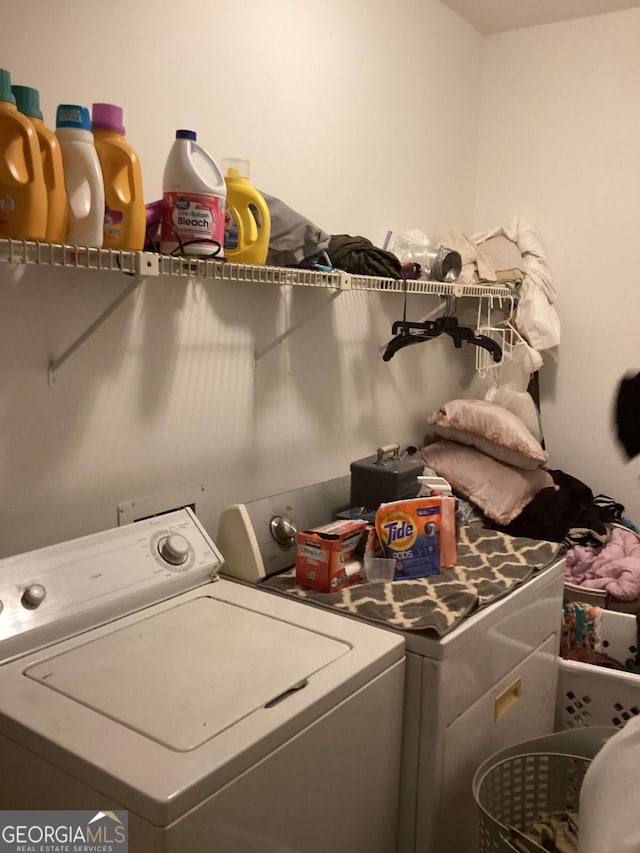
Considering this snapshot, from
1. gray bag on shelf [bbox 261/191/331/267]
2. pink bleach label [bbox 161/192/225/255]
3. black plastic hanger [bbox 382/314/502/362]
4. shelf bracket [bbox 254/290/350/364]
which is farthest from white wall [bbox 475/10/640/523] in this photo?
pink bleach label [bbox 161/192/225/255]

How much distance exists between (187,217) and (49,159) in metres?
0.30

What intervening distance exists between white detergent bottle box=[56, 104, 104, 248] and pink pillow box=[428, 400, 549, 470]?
1659 millimetres

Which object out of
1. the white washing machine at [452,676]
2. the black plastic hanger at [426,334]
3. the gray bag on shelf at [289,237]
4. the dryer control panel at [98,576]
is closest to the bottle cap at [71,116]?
the gray bag on shelf at [289,237]

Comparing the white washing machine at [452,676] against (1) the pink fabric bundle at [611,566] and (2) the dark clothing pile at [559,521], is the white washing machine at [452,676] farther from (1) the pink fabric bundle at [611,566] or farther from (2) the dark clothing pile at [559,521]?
(2) the dark clothing pile at [559,521]

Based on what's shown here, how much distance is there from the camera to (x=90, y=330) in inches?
63.1

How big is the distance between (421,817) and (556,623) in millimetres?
719

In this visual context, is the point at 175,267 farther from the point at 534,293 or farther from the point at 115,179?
the point at 534,293

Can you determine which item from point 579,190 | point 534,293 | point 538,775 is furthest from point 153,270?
point 579,190

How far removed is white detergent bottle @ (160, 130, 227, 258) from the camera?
1479 mm

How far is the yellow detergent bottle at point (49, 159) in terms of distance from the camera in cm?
125

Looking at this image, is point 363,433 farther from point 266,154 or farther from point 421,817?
point 421,817

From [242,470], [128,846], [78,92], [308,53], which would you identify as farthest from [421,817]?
[308,53]

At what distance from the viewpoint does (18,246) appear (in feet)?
3.96

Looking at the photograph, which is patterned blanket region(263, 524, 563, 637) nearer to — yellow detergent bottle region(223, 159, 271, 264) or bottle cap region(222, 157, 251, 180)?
yellow detergent bottle region(223, 159, 271, 264)
